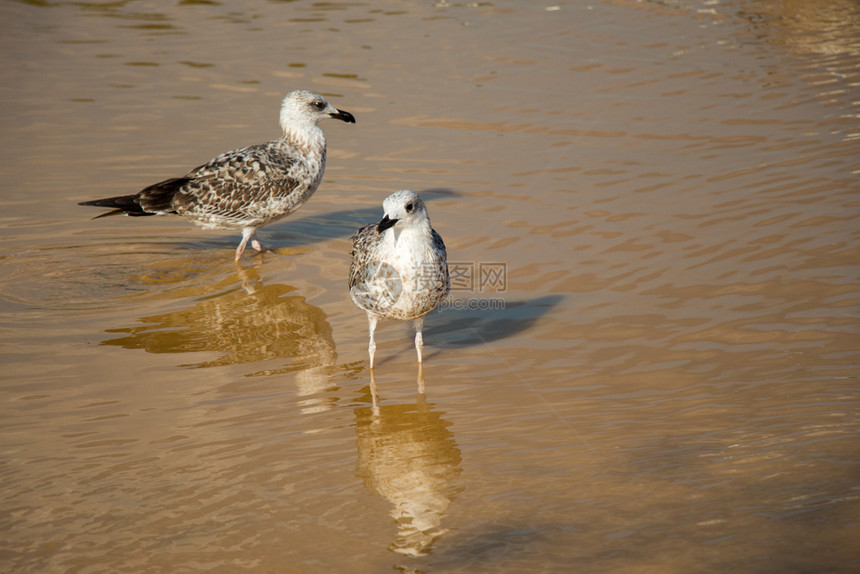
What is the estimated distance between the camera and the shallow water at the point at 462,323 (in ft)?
16.5

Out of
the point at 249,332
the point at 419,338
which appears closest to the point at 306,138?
the point at 249,332

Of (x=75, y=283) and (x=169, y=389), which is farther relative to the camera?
(x=75, y=283)

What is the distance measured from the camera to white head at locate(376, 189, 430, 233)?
21.0 feet

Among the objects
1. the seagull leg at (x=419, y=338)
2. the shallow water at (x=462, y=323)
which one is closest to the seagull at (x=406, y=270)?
the seagull leg at (x=419, y=338)

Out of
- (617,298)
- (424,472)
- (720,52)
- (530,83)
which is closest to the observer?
(424,472)

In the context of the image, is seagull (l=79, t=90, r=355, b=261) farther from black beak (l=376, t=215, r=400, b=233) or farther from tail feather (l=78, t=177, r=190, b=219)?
black beak (l=376, t=215, r=400, b=233)

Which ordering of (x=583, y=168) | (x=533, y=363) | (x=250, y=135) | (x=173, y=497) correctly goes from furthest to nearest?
1. (x=250, y=135)
2. (x=583, y=168)
3. (x=533, y=363)
4. (x=173, y=497)

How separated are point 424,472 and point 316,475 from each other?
70cm

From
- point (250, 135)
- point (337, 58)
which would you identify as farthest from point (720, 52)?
point (250, 135)

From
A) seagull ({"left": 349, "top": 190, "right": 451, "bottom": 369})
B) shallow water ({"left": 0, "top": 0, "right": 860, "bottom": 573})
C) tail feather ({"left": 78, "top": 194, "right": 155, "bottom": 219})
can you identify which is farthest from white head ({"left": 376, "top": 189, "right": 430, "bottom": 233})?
tail feather ({"left": 78, "top": 194, "right": 155, "bottom": 219})

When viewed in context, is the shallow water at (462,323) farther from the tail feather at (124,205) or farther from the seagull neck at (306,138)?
the seagull neck at (306,138)

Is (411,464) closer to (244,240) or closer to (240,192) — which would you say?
(244,240)

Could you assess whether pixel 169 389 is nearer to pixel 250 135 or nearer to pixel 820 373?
pixel 820 373

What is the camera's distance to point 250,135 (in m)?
12.5
